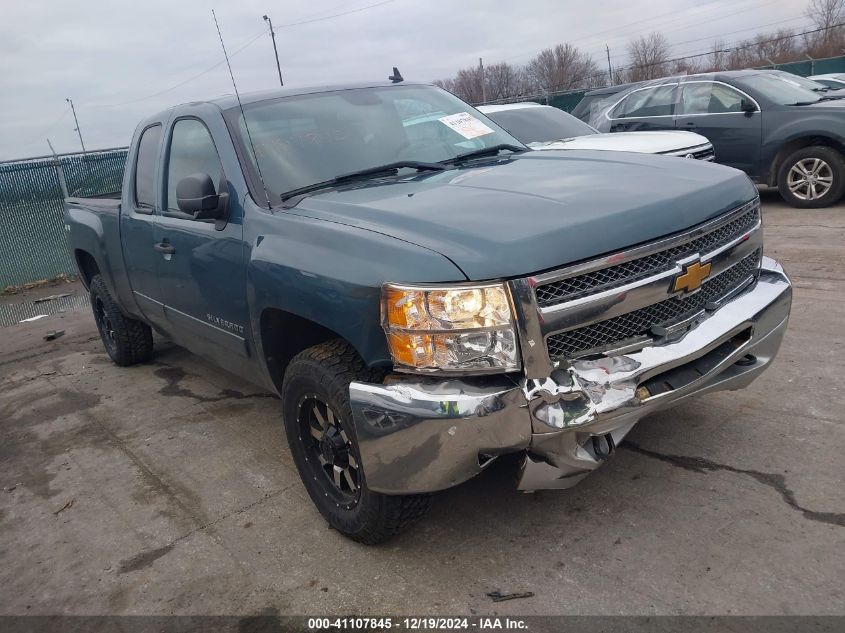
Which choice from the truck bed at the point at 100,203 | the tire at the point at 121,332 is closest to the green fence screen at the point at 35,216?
the truck bed at the point at 100,203

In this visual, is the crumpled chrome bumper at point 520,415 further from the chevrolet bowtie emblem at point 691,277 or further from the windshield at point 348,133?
the windshield at point 348,133

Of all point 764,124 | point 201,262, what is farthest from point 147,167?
point 764,124

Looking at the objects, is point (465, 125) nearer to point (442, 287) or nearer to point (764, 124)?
point (442, 287)

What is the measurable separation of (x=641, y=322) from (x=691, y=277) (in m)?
0.28

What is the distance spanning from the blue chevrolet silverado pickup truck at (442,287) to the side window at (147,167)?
21.0 inches

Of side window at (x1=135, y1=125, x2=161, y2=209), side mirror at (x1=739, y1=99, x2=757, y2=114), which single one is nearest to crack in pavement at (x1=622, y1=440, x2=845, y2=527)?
side window at (x1=135, y1=125, x2=161, y2=209)

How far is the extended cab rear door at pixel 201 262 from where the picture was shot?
11.1ft

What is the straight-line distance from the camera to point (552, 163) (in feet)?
11.2

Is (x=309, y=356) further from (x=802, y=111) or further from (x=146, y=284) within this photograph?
(x=802, y=111)

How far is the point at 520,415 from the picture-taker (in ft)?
7.66

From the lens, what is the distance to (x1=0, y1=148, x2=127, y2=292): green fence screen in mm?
10961

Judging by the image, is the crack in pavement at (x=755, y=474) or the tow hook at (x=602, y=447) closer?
the tow hook at (x=602, y=447)

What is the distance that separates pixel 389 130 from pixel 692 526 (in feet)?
7.85

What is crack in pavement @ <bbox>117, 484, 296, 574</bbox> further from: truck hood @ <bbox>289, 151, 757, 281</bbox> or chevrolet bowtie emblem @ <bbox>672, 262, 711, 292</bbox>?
chevrolet bowtie emblem @ <bbox>672, 262, 711, 292</bbox>
